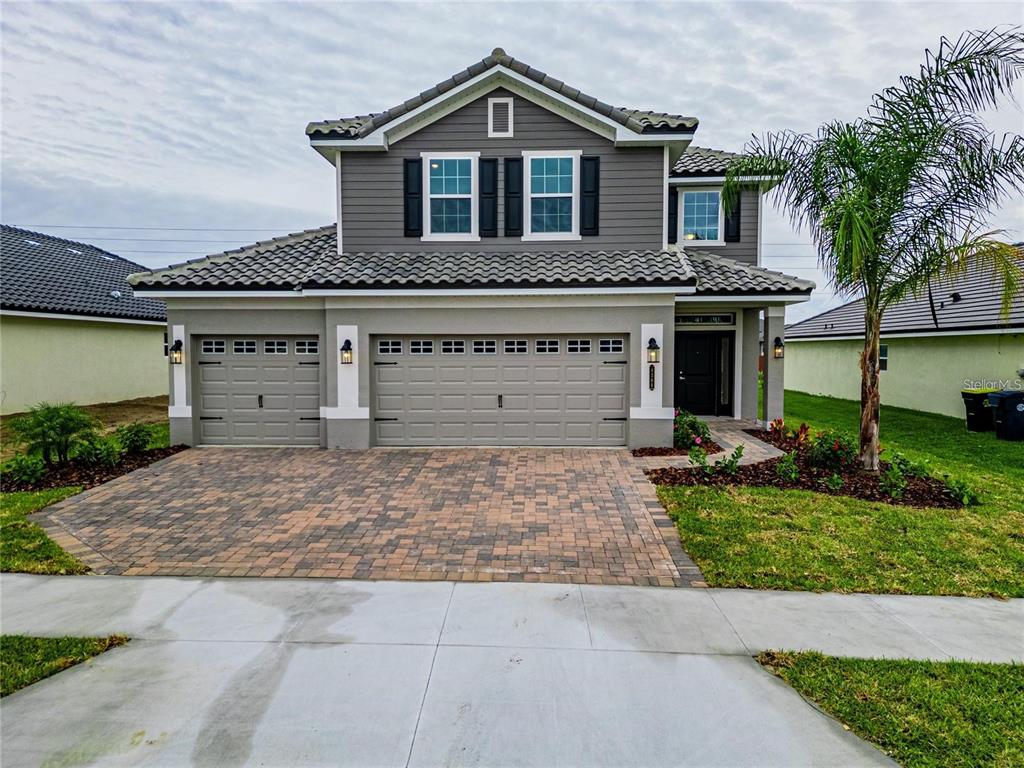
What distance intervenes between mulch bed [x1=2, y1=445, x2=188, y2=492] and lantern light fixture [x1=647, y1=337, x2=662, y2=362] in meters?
9.33

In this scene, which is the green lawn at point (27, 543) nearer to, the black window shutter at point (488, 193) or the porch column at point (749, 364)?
the black window shutter at point (488, 193)

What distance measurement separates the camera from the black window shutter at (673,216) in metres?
14.1

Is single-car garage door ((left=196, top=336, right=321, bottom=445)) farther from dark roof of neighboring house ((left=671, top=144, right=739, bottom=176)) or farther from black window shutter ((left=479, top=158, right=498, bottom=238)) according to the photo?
dark roof of neighboring house ((left=671, top=144, right=739, bottom=176))

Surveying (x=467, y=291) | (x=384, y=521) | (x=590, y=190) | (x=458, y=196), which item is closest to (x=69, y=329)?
(x=458, y=196)

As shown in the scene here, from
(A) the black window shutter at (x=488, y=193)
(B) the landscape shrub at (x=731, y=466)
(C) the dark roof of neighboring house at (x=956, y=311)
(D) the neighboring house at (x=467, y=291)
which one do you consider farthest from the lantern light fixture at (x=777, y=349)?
(A) the black window shutter at (x=488, y=193)

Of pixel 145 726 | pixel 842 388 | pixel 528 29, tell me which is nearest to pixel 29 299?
pixel 528 29

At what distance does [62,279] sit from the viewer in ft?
57.8

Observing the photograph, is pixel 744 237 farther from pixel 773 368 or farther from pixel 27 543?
pixel 27 543

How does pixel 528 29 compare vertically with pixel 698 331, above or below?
above

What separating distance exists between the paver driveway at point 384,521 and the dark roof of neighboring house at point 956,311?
11145mm

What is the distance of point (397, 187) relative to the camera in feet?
38.2

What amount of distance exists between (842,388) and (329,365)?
1952 centimetres

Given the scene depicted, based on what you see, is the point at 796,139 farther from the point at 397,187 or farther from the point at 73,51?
the point at 73,51

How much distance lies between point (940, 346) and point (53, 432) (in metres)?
21.9
